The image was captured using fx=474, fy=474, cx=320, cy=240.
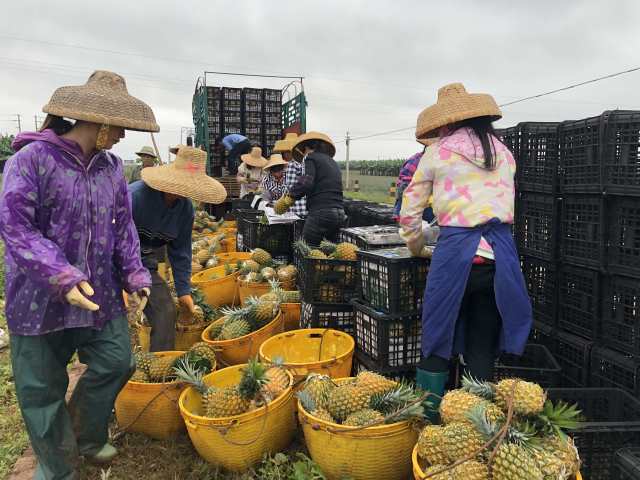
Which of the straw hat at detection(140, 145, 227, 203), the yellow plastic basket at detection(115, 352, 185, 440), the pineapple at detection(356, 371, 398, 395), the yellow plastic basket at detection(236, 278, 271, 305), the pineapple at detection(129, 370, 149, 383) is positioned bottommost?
the yellow plastic basket at detection(115, 352, 185, 440)

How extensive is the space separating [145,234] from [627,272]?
132 inches

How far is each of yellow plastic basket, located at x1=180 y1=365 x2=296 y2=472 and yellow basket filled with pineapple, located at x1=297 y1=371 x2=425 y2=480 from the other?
265mm

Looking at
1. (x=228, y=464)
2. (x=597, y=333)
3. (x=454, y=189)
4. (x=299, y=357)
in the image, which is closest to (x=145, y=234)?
(x=299, y=357)

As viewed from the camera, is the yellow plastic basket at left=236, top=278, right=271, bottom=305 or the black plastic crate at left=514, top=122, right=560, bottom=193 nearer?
the black plastic crate at left=514, top=122, right=560, bottom=193

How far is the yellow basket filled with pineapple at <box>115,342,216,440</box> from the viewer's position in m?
3.13

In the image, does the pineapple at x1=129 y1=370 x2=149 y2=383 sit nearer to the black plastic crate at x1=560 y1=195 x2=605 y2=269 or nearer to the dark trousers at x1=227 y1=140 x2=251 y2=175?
the black plastic crate at x1=560 y1=195 x2=605 y2=269

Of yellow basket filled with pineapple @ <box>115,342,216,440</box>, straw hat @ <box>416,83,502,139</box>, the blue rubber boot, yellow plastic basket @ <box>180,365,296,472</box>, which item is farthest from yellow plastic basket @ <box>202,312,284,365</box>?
straw hat @ <box>416,83,502,139</box>

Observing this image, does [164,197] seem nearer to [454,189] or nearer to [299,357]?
[299,357]

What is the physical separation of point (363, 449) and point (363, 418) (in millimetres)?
152

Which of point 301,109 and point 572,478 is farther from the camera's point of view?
Result: point 301,109

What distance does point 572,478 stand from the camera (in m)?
1.97

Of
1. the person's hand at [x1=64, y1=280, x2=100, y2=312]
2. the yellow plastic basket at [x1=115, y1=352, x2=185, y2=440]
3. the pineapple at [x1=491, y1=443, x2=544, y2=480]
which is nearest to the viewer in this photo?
the pineapple at [x1=491, y1=443, x2=544, y2=480]

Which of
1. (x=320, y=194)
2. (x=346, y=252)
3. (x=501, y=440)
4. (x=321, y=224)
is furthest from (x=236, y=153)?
(x=501, y=440)

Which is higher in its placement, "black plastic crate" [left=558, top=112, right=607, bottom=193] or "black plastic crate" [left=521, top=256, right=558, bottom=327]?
"black plastic crate" [left=558, top=112, right=607, bottom=193]
